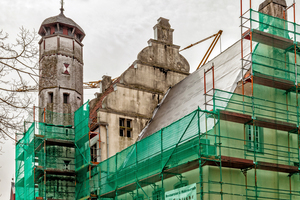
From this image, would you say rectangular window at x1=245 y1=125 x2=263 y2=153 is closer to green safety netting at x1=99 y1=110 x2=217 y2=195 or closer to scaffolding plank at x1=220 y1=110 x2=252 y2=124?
scaffolding plank at x1=220 y1=110 x2=252 y2=124

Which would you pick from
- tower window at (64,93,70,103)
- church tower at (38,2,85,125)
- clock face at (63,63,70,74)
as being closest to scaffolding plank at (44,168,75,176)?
church tower at (38,2,85,125)

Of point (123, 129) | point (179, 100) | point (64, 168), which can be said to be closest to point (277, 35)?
point (179, 100)

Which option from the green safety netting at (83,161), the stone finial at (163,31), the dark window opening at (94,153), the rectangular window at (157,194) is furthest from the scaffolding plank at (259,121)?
the stone finial at (163,31)

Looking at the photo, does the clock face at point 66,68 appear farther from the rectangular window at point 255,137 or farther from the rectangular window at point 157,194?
the rectangular window at point 255,137

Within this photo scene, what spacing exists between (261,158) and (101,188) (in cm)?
1155

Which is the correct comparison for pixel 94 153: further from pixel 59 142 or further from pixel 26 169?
pixel 26 169

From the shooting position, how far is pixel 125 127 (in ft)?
125

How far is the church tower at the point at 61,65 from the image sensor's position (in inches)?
1667

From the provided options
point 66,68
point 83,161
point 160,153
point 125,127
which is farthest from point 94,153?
point 160,153

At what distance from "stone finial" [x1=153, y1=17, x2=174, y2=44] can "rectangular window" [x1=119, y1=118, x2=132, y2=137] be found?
813 cm

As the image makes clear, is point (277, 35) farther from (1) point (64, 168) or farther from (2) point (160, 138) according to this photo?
(1) point (64, 168)

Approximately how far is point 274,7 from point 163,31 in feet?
43.1

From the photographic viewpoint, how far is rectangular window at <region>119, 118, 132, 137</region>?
38000 mm

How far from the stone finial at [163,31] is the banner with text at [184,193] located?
64.5 ft
